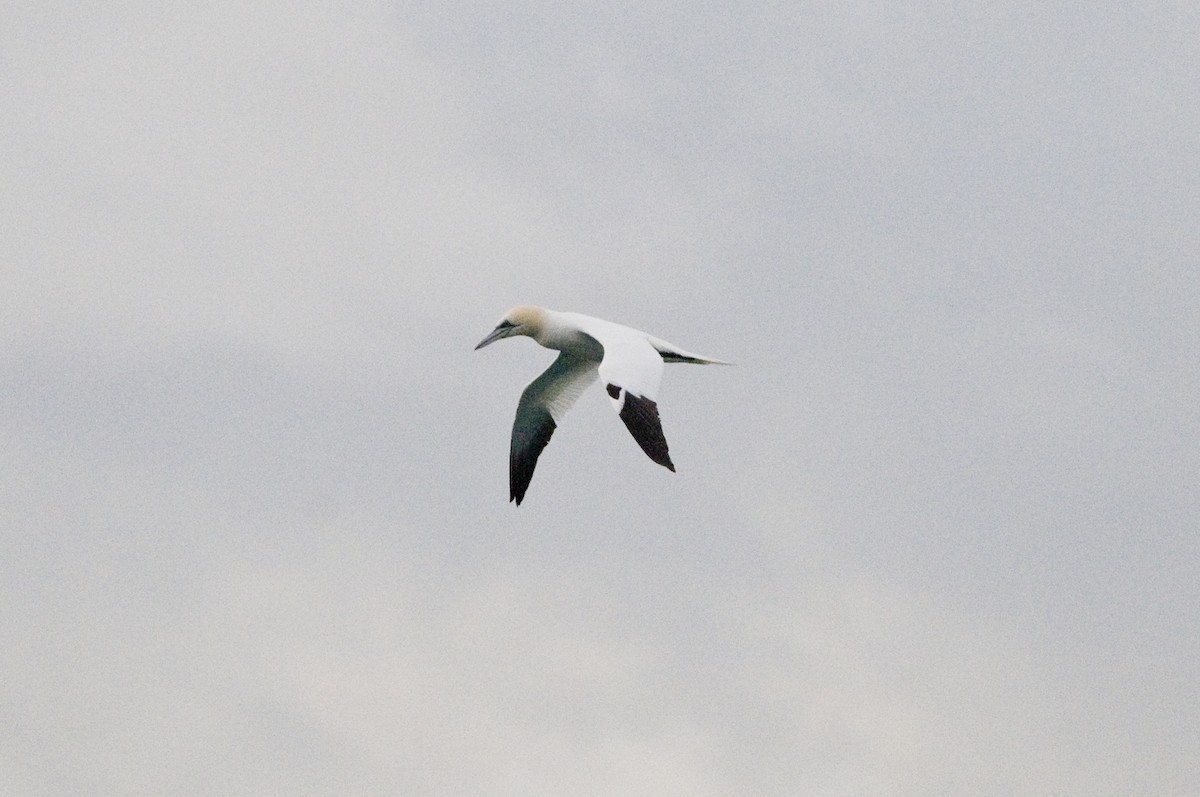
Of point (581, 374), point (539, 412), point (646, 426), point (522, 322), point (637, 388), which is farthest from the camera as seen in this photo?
point (539, 412)

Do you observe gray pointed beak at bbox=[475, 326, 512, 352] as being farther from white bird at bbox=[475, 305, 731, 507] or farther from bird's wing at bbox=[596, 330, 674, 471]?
bird's wing at bbox=[596, 330, 674, 471]

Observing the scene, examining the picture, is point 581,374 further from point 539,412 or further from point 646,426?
point 646,426

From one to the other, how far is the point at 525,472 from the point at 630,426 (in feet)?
21.2

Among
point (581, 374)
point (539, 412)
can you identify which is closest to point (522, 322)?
point (581, 374)

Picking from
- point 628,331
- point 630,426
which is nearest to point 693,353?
point 628,331

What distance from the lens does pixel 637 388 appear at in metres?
19.6

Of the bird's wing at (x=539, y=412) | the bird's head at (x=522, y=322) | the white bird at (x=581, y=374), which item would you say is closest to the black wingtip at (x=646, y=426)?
the white bird at (x=581, y=374)

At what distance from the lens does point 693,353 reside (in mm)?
24016

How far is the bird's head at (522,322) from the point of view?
76.5ft

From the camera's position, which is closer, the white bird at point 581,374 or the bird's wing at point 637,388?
the bird's wing at point 637,388

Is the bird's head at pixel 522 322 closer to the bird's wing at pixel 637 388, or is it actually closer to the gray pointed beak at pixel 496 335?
the gray pointed beak at pixel 496 335

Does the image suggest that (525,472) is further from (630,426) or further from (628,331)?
(630,426)

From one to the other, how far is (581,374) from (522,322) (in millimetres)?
2003

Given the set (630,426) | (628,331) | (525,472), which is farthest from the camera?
(525,472)
